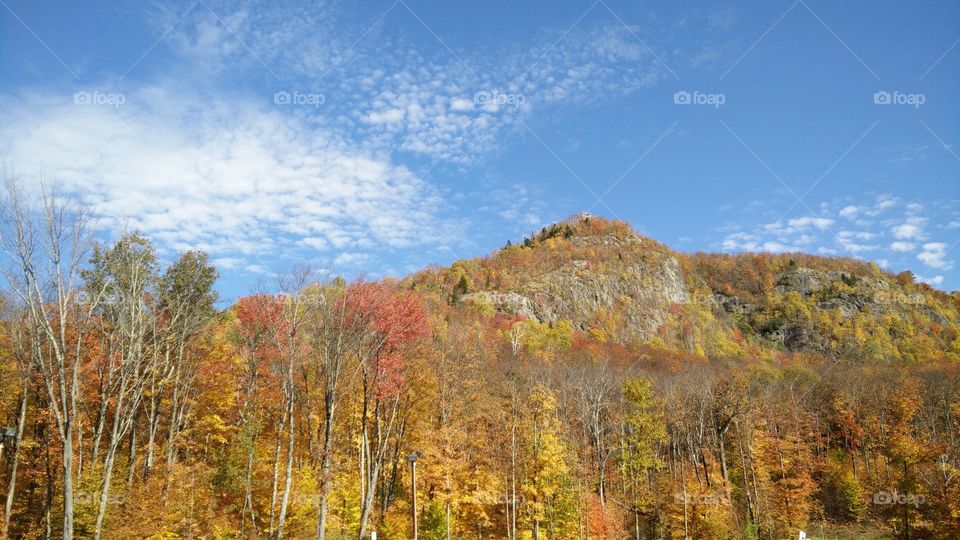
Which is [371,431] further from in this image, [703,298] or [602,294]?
[703,298]

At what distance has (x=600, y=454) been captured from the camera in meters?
43.2

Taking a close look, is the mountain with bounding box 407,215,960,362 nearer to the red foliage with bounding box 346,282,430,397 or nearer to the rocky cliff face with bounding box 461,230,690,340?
the rocky cliff face with bounding box 461,230,690,340

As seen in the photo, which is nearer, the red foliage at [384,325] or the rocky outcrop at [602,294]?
the red foliage at [384,325]

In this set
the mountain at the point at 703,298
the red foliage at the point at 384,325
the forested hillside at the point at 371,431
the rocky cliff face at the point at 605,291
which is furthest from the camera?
the rocky cliff face at the point at 605,291

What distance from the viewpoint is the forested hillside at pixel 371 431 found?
22.0m

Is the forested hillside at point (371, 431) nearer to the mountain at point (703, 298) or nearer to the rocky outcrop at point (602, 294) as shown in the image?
the rocky outcrop at point (602, 294)

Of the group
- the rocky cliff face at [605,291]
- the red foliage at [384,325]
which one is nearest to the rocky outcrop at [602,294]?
the rocky cliff face at [605,291]

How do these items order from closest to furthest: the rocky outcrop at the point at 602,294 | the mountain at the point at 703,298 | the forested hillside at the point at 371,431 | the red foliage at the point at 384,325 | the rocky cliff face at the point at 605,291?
the forested hillside at the point at 371,431, the red foliage at the point at 384,325, the rocky outcrop at the point at 602,294, the mountain at the point at 703,298, the rocky cliff face at the point at 605,291

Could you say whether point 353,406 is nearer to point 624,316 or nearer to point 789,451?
point 789,451

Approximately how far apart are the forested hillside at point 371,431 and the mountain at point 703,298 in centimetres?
6229

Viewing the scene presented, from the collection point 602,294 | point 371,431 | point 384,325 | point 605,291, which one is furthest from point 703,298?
point 384,325

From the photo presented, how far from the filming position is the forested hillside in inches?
866

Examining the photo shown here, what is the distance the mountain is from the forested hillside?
6229 centimetres

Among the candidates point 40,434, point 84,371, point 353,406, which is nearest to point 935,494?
point 353,406
